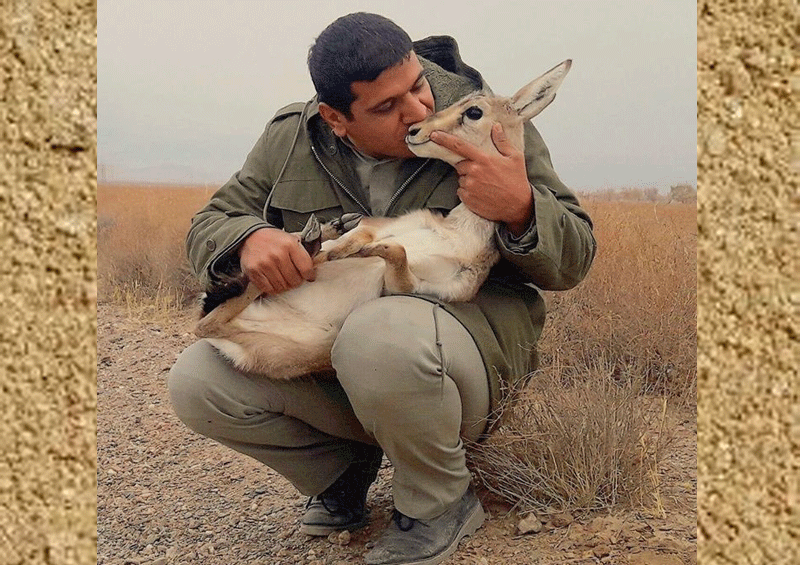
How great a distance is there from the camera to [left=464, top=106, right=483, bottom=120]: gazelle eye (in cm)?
231

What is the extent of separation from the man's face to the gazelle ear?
8.9 inches

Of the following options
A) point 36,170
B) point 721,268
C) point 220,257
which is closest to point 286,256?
point 220,257

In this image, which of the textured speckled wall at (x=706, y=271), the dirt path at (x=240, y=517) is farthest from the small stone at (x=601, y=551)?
the textured speckled wall at (x=706, y=271)

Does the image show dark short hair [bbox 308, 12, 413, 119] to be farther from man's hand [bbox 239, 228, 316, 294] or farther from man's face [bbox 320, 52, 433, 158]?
man's hand [bbox 239, 228, 316, 294]

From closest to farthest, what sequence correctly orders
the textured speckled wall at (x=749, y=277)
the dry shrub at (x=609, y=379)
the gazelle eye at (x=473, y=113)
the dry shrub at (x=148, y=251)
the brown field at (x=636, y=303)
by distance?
the textured speckled wall at (x=749, y=277)
the gazelle eye at (x=473, y=113)
the dry shrub at (x=609, y=379)
the brown field at (x=636, y=303)
the dry shrub at (x=148, y=251)

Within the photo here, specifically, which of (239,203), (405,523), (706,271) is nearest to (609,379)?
(405,523)

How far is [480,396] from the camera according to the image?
8.03 ft

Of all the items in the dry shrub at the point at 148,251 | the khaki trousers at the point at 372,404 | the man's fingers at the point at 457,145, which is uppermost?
the man's fingers at the point at 457,145

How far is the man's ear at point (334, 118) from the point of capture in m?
2.37

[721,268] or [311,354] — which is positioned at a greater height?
[721,268]

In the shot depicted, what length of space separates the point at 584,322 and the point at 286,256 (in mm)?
2253

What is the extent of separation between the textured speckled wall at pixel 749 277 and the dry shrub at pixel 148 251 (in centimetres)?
519

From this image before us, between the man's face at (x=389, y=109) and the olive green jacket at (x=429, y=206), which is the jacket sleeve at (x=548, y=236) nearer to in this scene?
the olive green jacket at (x=429, y=206)

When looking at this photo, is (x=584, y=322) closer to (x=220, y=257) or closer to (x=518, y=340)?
(x=518, y=340)
